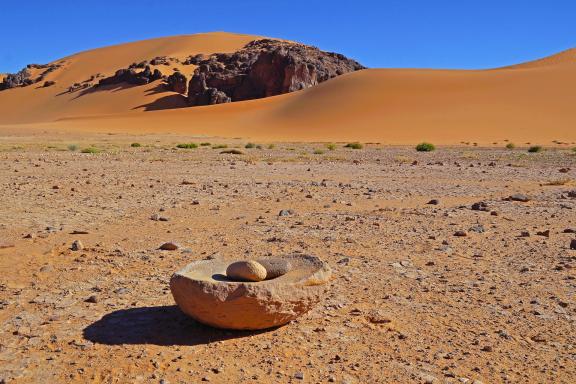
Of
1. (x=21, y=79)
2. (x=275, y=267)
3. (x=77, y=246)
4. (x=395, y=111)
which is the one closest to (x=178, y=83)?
(x=395, y=111)

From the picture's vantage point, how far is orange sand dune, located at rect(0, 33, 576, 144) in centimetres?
4300

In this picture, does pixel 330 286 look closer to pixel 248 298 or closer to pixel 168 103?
pixel 248 298

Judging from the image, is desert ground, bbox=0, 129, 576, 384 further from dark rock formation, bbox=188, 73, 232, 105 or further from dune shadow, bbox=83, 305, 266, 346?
dark rock formation, bbox=188, 73, 232, 105

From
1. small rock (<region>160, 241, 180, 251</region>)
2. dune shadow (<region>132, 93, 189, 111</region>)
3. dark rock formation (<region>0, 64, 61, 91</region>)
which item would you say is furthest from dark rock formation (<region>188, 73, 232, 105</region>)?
small rock (<region>160, 241, 180, 251</region>)

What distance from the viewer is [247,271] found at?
4430mm

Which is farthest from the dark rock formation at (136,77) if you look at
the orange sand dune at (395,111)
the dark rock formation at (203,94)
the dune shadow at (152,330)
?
the dune shadow at (152,330)

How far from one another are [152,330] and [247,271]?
847mm

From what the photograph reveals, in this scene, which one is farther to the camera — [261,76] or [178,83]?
[178,83]

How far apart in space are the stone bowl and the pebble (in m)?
0.08

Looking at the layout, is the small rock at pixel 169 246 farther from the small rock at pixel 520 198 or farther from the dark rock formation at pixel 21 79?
the dark rock formation at pixel 21 79

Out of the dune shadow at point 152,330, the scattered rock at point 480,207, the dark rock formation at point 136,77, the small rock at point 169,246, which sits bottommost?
the dune shadow at point 152,330

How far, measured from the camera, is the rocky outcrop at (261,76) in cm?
7019

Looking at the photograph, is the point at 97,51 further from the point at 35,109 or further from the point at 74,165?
the point at 74,165

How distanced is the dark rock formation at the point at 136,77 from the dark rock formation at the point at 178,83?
6.26m
